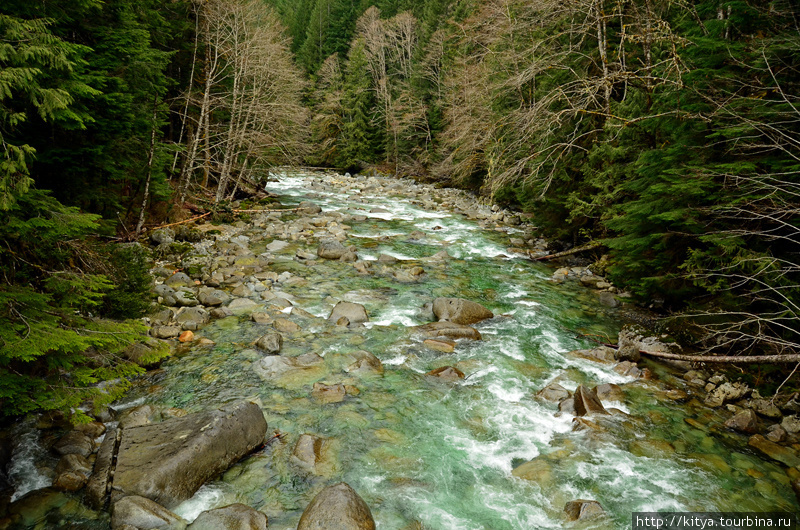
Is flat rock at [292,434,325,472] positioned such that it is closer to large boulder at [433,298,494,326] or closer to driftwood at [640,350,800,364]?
large boulder at [433,298,494,326]

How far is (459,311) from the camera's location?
29.2 feet

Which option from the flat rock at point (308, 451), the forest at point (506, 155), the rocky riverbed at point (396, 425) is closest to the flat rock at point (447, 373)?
the rocky riverbed at point (396, 425)

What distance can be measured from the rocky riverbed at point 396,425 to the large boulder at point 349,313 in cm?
4

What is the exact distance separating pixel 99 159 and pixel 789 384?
11.1 meters

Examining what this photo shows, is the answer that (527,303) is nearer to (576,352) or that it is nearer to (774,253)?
(576,352)

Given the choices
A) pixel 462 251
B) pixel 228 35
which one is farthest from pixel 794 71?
pixel 228 35

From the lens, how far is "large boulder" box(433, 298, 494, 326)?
882 cm

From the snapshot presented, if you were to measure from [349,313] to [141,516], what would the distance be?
5336 millimetres

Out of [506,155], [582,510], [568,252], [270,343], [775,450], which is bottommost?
[270,343]

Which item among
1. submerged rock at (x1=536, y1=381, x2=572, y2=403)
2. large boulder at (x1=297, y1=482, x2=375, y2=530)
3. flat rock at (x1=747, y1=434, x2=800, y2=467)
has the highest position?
flat rock at (x1=747, y1=434, x2=800, y2=467)

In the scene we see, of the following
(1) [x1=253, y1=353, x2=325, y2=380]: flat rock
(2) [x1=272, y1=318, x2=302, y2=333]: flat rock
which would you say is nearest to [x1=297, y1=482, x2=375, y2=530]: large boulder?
(1) [x1=253, y1=353, x2=325, y2=380]: flat rock

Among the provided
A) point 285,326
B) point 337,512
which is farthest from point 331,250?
point 337,512

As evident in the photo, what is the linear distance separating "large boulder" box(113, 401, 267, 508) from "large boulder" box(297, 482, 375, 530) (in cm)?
119

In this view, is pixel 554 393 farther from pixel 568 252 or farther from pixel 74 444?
pixel 568 252
